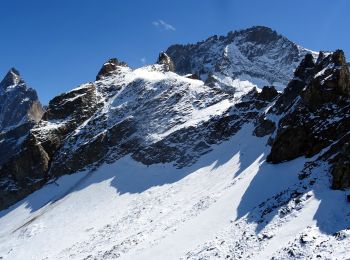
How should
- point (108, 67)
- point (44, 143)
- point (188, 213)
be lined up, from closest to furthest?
point (188, 213) < point (44, 143) < point (108, 67)

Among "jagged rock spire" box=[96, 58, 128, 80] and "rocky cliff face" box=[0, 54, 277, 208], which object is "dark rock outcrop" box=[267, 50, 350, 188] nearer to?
"rocky cliff face" box=[0, 54, 277, 208]

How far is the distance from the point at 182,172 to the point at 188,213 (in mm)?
16368

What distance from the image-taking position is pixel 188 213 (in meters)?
47.0

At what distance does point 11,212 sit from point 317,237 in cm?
5750

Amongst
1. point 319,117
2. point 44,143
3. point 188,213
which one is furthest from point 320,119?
point 44,143

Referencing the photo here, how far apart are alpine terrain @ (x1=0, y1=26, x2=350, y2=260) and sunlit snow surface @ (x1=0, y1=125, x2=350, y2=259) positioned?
16 cm

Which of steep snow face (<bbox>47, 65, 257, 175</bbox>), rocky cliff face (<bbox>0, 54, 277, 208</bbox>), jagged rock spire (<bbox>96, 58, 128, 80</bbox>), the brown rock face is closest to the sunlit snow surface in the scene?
steep snow face (<bbox>47, 65, 257, 175</bbox>)

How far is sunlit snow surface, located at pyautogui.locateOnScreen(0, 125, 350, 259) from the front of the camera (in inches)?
1272

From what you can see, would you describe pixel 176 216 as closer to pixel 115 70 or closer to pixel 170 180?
pixel 170 180

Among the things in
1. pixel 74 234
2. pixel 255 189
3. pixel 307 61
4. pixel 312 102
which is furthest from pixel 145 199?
pixel 307 61

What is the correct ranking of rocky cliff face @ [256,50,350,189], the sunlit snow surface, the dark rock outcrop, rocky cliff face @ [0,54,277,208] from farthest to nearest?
1. rocky cliff face @ [0,54,277,208]
2. the dark rock outcrop
3. rocky cliff face @ [256,50,350,189]
4. the sunlit snow surface

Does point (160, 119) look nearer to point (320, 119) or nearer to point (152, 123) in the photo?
point (152, 123)

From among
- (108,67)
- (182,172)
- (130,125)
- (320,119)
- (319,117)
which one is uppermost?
(108,67)

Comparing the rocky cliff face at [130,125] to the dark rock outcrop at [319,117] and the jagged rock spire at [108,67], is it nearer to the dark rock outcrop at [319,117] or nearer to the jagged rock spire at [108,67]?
the jagged rock spire at [108,67]
